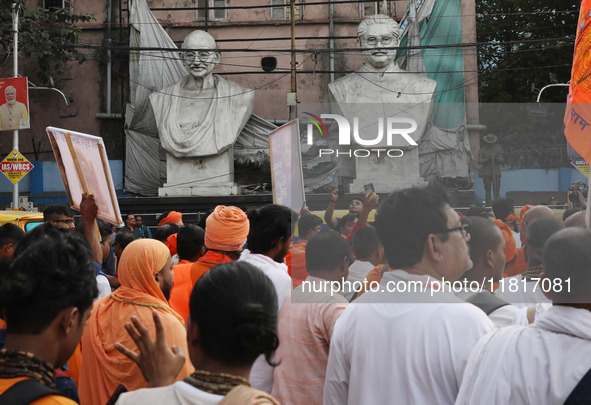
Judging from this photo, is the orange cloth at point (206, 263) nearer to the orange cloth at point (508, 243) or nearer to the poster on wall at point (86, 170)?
the poster on wall at point (86, 170)

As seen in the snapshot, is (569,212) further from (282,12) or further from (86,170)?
(282,12)

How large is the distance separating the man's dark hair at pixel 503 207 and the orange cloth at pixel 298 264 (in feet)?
2.85

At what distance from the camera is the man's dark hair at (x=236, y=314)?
197 cm

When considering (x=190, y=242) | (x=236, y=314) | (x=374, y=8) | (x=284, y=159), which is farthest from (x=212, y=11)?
(x=236, y=314)

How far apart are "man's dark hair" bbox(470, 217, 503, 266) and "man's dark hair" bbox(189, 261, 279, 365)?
996mm

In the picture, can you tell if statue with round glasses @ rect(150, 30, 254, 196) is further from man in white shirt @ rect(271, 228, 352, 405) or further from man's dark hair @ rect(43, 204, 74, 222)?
man in white shirt @ rect(271, 228, 352, 405)

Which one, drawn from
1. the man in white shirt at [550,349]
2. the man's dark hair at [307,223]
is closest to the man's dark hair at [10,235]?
the man's dark hair at [307,223]

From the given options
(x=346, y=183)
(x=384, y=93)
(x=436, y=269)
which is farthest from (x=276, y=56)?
(x=436, y=269)

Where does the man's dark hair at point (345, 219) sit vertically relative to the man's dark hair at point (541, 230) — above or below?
above

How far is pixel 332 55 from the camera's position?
1958 centimetres

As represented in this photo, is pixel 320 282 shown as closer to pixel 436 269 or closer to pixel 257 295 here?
pixel 436 269

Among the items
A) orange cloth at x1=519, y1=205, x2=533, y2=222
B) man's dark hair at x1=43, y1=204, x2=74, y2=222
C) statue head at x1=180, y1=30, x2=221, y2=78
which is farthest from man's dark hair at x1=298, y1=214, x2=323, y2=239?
statue head at x1=180, y1=30, x2=221, y2=78

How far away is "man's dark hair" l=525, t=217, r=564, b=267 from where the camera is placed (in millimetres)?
3248

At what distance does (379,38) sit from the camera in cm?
1608
